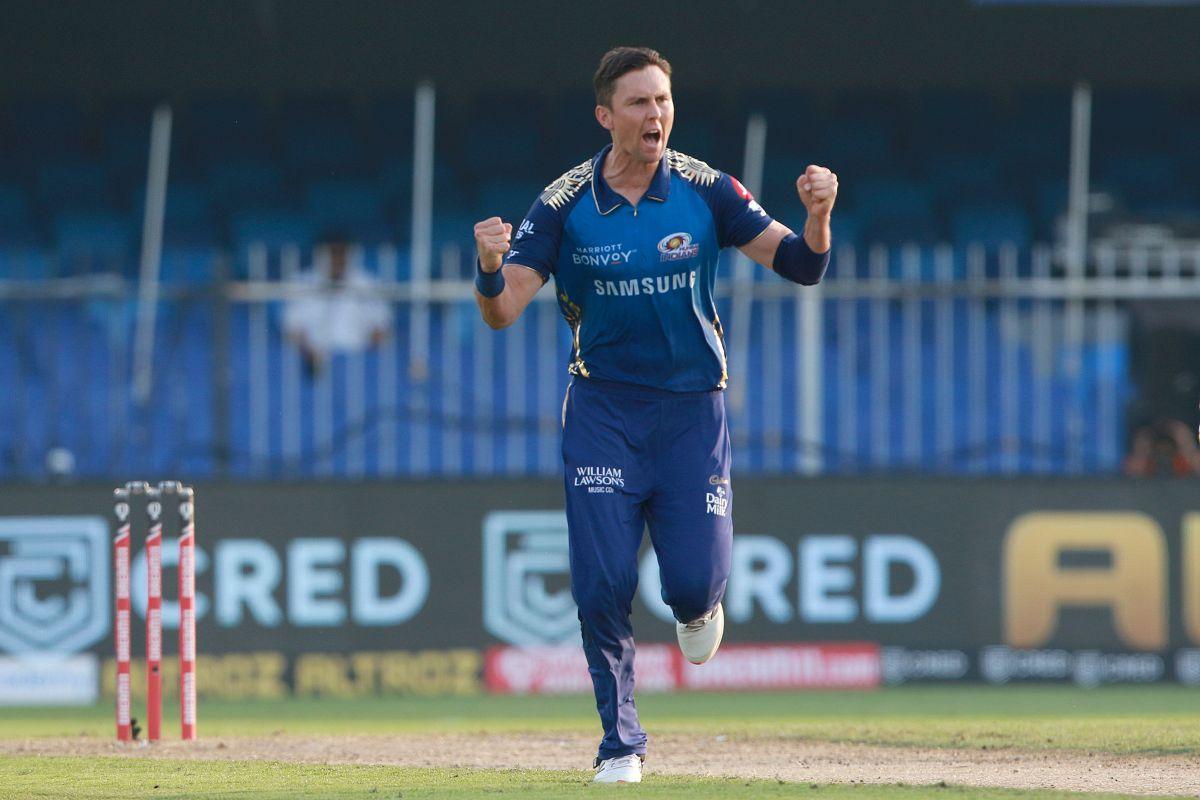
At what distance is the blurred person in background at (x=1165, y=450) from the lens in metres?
12.8

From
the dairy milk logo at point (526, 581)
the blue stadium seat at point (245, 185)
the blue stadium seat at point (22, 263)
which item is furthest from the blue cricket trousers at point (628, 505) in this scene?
the blue stadium seat at point (245, 185)

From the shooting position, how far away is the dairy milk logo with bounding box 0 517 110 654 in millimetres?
11791

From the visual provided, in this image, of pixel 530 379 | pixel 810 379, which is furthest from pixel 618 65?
pixel 530 379

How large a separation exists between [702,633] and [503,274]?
1.51 metres

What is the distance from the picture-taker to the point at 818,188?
6.36m

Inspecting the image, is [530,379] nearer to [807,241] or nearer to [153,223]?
[153,223]

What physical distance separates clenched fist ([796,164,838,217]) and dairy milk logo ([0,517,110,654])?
266 inches

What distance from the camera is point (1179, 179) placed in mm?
16922

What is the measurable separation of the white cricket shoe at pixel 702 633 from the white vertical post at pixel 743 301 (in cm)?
547

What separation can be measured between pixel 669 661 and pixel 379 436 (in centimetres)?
274

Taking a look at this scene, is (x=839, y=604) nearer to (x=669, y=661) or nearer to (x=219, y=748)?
(x=669, y=661)

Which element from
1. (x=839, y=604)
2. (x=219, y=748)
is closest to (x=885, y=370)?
(x=839, y=604)

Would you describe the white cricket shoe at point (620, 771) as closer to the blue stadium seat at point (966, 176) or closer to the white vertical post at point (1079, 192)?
the white vertical post at point (1079, 192)

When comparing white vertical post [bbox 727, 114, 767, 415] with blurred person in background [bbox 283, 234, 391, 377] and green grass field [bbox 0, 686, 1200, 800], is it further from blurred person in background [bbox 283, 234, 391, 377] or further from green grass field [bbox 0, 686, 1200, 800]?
blurred person in background [bbox 283, 234, 391, 377]
